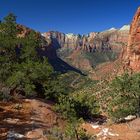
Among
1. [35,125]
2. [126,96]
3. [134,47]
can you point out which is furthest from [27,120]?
[134,47]

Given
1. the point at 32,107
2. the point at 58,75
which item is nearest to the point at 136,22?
the point at 58,75

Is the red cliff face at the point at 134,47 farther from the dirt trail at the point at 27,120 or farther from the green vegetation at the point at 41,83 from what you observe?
the dirt trail at the point at 27,120

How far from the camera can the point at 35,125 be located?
24.5 metres

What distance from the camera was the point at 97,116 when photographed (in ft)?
120

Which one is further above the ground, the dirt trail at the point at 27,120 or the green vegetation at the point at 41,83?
the green vegetation at the point at 41,83

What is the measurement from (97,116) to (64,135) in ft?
52.7

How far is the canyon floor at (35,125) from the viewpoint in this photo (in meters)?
22.8

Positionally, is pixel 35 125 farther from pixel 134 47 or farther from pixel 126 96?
pixel 134 47

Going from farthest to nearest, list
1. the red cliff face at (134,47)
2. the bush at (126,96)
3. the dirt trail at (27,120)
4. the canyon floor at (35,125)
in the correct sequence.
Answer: the red cliff face at (134,47)
the bush at (126,96)
the canyon floor at (35,125)
the dirt trail at (27,120)

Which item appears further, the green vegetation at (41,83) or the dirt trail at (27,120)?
the green vegetation at (41,83)

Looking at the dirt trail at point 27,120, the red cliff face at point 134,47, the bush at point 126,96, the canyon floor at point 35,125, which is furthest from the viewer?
the red cliff face at point 134,47

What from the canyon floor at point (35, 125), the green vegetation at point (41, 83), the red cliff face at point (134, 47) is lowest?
the canyon floor at point (35, 125)

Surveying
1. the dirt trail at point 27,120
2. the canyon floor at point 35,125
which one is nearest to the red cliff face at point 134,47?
the canyon floor at point 35,125

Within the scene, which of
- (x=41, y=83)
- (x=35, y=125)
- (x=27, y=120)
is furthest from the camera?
(x=41, y=83)
